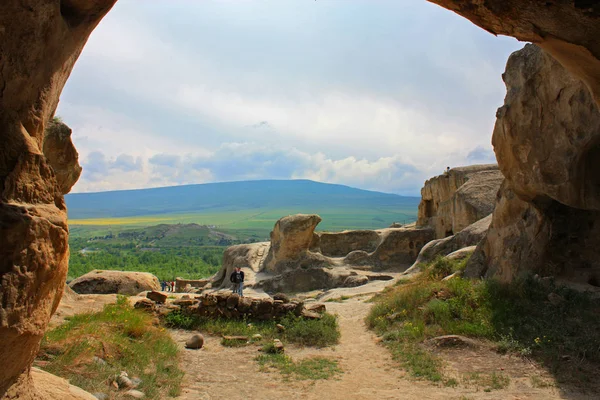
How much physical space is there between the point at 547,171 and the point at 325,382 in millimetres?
6900

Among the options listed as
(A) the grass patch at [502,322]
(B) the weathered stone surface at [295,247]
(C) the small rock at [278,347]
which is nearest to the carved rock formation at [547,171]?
(A) the grass patch at [502,322]

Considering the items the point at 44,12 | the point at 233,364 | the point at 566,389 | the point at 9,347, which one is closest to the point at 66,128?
the point at 44,12

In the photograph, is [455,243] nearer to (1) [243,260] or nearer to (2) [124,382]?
(1) [243,260]

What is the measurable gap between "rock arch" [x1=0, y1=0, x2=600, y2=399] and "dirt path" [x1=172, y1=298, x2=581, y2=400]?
323cm

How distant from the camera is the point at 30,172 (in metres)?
3.42

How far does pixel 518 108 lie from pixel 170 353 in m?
9.23

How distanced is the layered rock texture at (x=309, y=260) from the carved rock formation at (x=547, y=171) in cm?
1021

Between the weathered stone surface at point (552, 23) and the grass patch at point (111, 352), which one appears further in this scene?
the grass patch at point (111, 352)

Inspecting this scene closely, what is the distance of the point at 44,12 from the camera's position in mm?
3600

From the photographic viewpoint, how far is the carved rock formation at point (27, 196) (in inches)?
124

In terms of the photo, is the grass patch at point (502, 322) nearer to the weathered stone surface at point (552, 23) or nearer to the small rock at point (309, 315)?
the small rock at point (309, 315)

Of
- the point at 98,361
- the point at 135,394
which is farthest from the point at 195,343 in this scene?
the point at 135,394

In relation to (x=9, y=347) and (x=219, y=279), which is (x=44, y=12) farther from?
(x=219, y=279)

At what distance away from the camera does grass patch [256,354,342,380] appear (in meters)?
7.40
